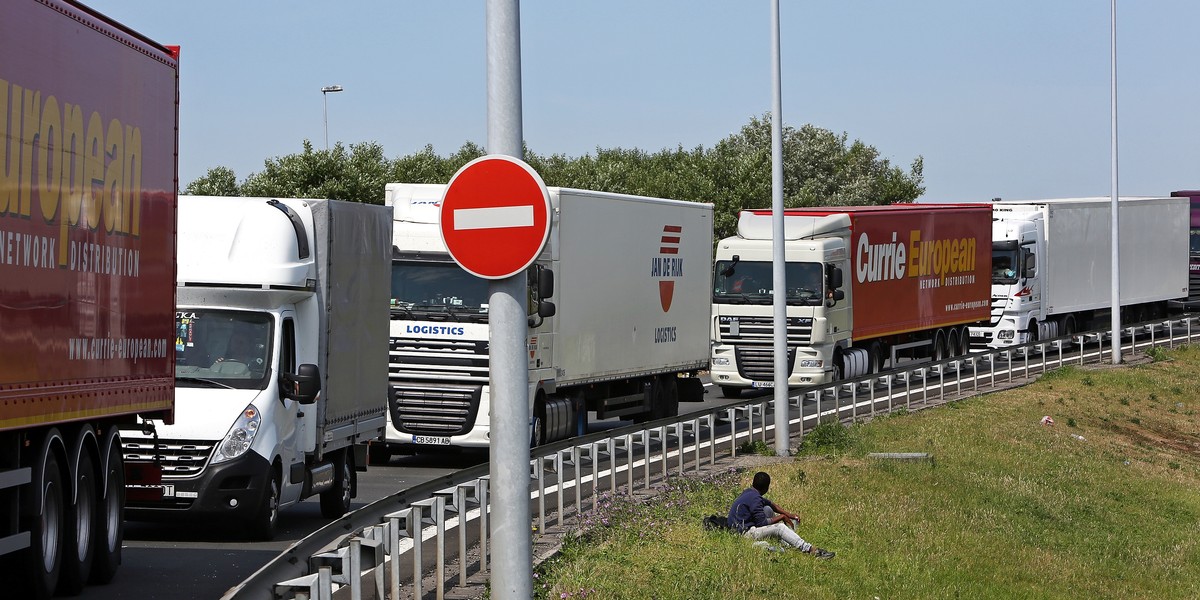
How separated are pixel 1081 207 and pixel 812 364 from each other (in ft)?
52.1

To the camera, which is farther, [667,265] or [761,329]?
[761,329]

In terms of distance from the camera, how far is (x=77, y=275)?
10422mm

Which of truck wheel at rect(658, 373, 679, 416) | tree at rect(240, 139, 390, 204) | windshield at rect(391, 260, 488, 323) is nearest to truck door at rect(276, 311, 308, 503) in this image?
windshield at rect(391, 260, 488, 323)

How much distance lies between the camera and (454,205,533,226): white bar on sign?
7852 mm

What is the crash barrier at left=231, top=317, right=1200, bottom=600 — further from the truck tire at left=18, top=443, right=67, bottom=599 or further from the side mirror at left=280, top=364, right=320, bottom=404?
the truck tire at left=18, top=443, right=67, bottom=599

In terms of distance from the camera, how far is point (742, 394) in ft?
117

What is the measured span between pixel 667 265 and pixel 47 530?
1712cm

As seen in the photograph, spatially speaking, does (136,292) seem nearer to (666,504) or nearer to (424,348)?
(666,504)

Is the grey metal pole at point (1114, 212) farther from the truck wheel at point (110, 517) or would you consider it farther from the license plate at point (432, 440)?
the truck wheel at point (110, 517)

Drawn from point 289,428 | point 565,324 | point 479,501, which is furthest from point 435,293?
point 479,501

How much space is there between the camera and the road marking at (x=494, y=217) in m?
7.85

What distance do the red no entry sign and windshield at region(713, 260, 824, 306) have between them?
76.3 feet

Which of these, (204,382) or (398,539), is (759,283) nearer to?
(204,382)

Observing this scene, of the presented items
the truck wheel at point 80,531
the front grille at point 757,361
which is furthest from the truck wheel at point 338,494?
the front grille at point 757,361
